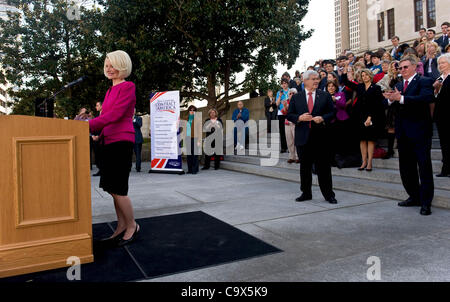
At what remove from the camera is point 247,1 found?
12859 millimetres

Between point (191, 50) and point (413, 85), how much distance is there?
10.9 m

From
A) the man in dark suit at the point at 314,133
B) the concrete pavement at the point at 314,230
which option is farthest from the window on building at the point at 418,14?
the man in dark suit at the point at 314,133

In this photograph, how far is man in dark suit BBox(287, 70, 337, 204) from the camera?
542 cm

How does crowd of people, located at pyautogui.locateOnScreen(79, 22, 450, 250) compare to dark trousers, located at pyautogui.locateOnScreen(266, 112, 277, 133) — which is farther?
dark trousers, located at pyautogui.locateOnScreen(266, 112, 277, 133)

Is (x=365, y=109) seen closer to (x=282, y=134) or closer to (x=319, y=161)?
(x=319, y=161)

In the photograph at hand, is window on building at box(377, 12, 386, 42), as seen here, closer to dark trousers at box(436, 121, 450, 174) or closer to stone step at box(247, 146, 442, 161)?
stone step at box(247, 146, 442, 161)

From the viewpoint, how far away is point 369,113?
6.48 meters

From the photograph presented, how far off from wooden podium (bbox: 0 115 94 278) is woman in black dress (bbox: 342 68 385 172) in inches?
199

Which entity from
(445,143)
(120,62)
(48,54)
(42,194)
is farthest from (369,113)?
(48,54)

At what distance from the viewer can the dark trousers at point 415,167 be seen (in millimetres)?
4516

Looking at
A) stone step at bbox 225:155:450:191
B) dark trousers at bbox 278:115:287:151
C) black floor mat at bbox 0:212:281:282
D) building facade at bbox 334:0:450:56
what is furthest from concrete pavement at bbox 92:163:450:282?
building facade at bbox 334:0:450:56

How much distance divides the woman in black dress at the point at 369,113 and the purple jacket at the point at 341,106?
0.59m
